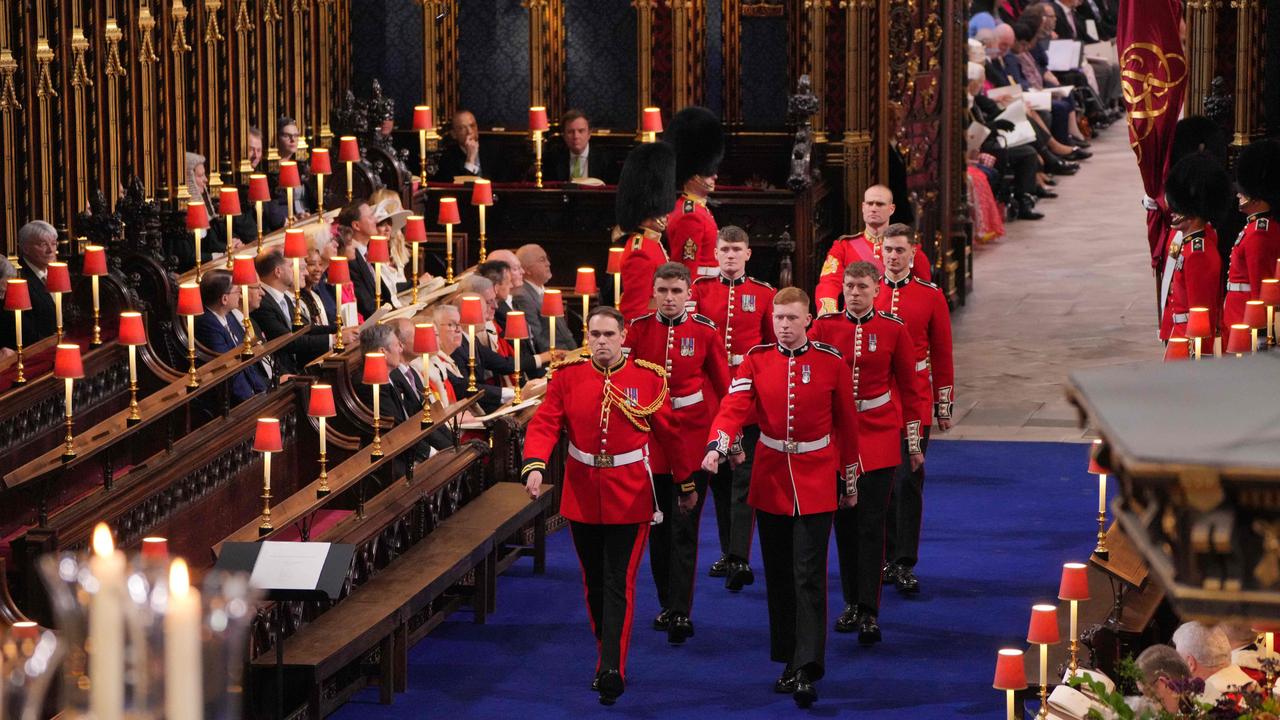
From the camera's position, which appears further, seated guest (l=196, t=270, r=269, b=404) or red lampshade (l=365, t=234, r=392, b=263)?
red lampshade (l=365, t=234, r=392, b=263)

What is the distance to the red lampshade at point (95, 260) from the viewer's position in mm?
10133

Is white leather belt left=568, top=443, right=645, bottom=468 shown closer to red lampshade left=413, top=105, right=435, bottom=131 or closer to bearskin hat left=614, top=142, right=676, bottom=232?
bearskin hat left=614, top=142, right=676, bottom=232

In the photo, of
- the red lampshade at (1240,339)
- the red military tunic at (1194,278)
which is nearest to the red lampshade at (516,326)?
the red military tunic at (1194,278)

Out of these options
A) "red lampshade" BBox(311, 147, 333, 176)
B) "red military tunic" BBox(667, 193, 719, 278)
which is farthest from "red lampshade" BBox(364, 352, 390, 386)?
"red lampshade" BBox(311, 147, 333, 176)

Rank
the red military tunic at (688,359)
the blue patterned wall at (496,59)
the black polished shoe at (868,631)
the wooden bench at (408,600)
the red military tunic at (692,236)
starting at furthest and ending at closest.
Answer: the blue patterned wall at (496,59) → the red military tunic at (692,236) → the red military tunic at (688,359) → the black polished shoe at (868,631) → the wooden bench at (408,600)

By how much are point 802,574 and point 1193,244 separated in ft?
12.6

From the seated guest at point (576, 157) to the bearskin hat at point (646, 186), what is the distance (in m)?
3.73

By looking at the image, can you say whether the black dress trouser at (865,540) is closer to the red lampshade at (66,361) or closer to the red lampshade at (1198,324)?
the red lampshade at (1198,324)

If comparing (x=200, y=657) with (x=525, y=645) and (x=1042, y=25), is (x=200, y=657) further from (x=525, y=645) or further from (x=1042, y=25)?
(x=1042, y=25)

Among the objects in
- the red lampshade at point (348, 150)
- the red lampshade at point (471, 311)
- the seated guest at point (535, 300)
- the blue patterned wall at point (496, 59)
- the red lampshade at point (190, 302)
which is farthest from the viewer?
the blue patterned wall at point (496, 59)

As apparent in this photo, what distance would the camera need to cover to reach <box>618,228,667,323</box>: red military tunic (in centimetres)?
1004

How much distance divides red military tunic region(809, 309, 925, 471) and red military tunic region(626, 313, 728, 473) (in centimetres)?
42

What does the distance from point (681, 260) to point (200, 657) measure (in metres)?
8.93

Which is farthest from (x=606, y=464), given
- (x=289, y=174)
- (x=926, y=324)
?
(x=289, y=174)
